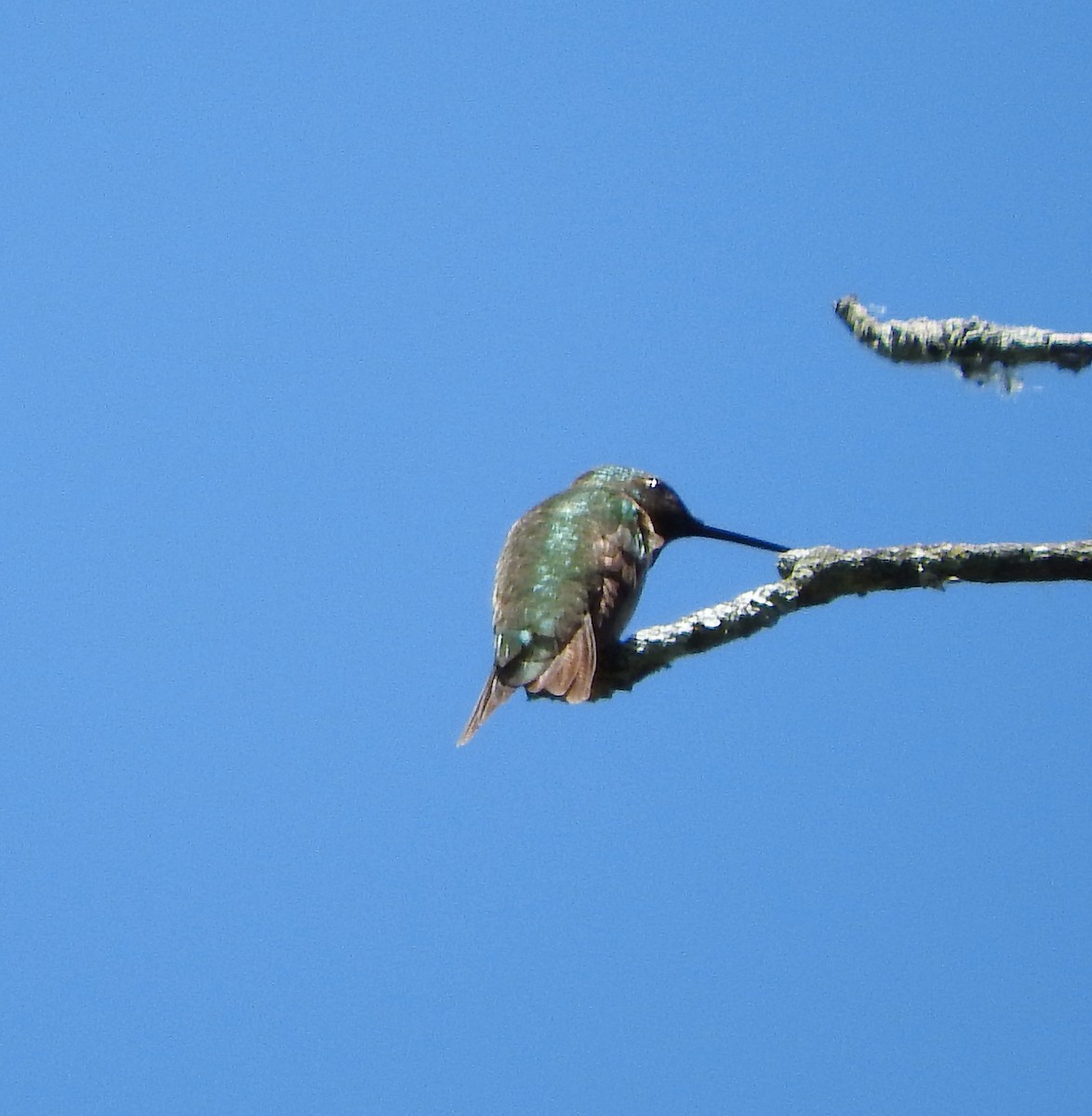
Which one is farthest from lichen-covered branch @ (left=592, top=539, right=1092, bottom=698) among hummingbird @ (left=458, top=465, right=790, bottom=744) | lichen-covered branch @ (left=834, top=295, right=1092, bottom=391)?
hummingbird @ (left=458, top=465, right=790, bottom=744)

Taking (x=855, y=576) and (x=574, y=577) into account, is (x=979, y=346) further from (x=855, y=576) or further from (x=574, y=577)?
(x=574, y=577)

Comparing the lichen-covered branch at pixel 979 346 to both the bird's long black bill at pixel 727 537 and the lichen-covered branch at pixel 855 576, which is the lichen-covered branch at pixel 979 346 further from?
the bird's long black bill at pixel 727 537

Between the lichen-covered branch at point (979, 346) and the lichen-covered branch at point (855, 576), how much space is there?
0.43 metres

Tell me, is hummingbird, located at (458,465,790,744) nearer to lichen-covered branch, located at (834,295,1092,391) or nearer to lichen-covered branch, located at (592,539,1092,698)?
lichen-covered branch, located at (592,539,1092,698)

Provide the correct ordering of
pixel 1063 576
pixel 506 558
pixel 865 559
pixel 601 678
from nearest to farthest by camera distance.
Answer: pixel 1063 576
pixel 865 559
pixel 601 678
pixel 506 558

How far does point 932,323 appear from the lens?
3.40 meters

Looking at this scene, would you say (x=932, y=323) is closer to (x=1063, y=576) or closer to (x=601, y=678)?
(x=1063, y=576)

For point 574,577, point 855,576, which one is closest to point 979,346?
point 855,576

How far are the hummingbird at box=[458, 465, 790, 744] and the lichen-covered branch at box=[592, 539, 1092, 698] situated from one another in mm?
895

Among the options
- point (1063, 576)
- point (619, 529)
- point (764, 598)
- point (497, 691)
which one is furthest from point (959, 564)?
point (619, 529)

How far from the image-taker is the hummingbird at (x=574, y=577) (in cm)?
515

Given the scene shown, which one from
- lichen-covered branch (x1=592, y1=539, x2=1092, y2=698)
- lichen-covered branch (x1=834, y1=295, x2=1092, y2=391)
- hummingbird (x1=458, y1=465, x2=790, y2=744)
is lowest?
lichen-covered branch (x1=592, y1=539, x2=1092, y2=698)

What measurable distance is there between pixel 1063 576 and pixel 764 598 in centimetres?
75

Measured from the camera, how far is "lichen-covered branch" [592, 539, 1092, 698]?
353 cm
